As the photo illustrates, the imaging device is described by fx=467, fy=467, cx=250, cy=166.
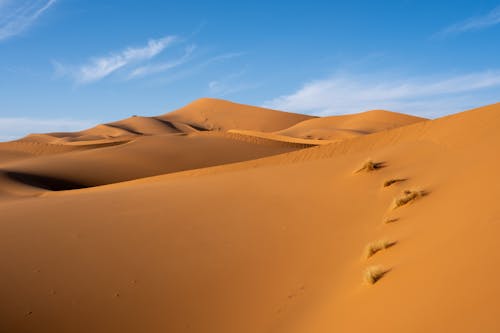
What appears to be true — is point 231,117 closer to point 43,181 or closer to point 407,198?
point 43,181

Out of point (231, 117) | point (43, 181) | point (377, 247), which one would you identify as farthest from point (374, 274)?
point (231, 117)

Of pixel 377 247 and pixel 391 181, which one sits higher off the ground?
pixel 391 181

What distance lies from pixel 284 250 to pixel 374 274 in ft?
6.46

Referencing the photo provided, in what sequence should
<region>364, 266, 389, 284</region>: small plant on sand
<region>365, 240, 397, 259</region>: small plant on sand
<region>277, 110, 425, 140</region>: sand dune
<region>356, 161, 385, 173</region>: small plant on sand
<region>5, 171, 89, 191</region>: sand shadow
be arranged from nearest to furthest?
1. <region>364, 266, 389, 284</region>: small plant on sand
2. <region>365, 240, 397, 259</region>: small plant on sand
3. <region>356, 161, 385, 173</region>: small plant on sand
4. <region>5, 171, 89, 191</region>: sand shadow
5. <region>277, 110, 425, 140</region>: sand dune

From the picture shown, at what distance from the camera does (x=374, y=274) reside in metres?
4.62

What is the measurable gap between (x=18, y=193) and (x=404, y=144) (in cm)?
1386

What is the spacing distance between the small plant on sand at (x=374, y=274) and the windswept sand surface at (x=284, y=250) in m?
0.02

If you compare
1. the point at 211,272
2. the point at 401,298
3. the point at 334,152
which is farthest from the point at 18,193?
the point at 401,298

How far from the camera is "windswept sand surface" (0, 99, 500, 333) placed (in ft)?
13.2

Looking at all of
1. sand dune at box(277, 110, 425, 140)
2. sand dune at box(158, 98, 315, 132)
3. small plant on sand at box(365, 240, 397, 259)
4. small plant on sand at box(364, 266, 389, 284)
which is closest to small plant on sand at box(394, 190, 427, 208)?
small plant on sand at box(365, 240, 397, 259)

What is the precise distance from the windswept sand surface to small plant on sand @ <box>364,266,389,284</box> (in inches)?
0.8

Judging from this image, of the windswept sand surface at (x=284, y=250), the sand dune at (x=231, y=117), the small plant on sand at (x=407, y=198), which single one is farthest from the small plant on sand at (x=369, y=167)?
the sand dune at (x=231, y=117)

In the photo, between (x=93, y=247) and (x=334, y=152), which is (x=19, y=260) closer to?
(x=93, y=247)

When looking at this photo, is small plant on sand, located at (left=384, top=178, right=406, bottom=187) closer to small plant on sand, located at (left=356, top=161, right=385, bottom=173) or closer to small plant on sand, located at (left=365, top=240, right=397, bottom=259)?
small plant on sand, located at (left=356, top=161, right=385, bottom=173)
